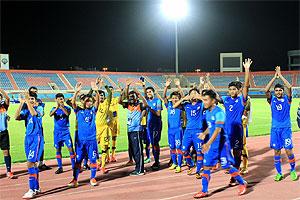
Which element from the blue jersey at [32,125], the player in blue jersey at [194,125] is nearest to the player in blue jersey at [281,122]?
the player in blue jersey at [194,125]

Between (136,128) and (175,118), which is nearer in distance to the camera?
(136,128)

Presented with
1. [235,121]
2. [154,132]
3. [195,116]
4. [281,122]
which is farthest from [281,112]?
[154,132]

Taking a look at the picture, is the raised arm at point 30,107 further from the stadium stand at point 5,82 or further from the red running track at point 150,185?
the stadium stand at point 5,82

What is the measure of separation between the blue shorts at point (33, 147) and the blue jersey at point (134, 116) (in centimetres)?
235

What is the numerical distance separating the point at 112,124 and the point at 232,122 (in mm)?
4159

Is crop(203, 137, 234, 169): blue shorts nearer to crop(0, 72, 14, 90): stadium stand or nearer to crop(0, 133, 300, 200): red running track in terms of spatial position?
crop(0, 133, 300, 200): red running track

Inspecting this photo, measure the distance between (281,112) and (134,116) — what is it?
3.26m

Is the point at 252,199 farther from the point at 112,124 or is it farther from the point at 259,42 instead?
the point at 259,42

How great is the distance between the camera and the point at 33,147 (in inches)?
267

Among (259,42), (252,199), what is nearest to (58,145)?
(252,199)

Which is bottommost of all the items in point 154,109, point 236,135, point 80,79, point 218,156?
point 218,156

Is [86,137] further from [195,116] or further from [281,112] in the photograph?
[281,112]

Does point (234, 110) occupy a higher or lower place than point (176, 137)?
higher

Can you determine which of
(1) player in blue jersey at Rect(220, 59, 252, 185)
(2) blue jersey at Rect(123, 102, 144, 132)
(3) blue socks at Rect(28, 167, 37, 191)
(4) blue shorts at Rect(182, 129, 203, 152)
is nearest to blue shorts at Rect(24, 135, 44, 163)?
(3) blue socks at Rect(28, 167, 37, 191)
